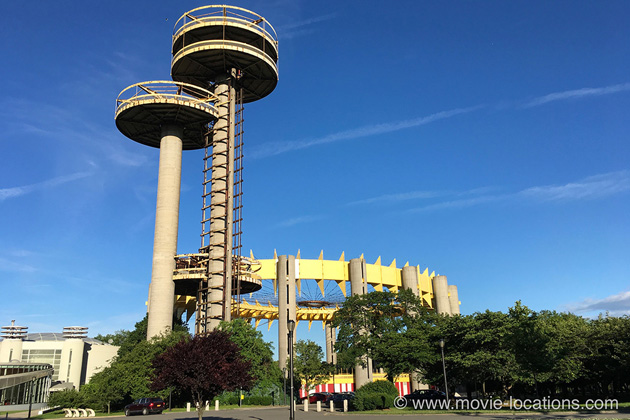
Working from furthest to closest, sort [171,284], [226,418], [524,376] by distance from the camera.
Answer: [171,284]
[524,376]
[226,418]

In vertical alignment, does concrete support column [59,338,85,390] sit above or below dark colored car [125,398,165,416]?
above

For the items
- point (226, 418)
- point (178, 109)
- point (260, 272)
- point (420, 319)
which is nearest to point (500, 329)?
point (420, 319)

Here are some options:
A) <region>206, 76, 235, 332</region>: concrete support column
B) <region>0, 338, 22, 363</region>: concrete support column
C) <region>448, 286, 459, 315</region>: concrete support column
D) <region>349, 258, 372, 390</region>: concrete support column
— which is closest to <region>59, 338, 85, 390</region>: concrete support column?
<region>0, 338, 22, 363</region>: concrete support column

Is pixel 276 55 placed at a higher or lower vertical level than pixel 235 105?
higher

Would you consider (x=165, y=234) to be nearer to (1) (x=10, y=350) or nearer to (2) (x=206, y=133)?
(2) (x=206, y=133)

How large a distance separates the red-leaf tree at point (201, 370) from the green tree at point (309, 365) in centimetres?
3851

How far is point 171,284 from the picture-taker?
2485 inches

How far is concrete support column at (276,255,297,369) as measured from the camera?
220ft

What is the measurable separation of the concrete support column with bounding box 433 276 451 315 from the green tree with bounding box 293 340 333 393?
24580mm

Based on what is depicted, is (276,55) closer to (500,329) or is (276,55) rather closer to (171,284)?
(171,284)

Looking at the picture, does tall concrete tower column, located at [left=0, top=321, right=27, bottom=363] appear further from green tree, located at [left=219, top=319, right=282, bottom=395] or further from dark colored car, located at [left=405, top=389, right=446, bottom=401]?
dark colored car, located at [left=405, top=389, right=446, bottom=401]

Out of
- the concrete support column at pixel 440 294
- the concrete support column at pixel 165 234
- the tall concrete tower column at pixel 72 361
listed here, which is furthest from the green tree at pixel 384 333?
the tall concrete tower column at pixel 72 361

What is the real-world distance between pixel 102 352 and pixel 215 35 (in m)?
56.4

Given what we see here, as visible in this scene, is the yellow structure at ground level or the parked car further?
the yellow structure at ground level
